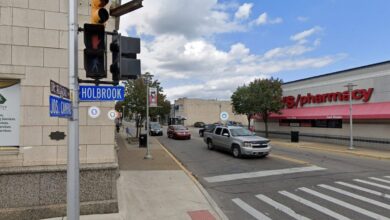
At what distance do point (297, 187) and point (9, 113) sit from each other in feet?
27.9

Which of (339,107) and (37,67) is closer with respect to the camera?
(37,67)

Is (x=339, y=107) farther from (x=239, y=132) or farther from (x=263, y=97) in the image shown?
(x=239, y=132)

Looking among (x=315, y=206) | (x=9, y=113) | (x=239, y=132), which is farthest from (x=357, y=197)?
(x=239, y=132)

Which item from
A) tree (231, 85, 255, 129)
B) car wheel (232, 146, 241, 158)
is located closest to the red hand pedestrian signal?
car wheel (232, 146, 241, 158)

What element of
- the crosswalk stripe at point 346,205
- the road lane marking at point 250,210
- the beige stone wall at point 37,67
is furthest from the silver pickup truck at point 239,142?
the beige stone wall at point 37,67

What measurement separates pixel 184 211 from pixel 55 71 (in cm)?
456

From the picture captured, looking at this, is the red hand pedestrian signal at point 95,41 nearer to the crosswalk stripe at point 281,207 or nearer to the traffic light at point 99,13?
the traffic light at point 99,13

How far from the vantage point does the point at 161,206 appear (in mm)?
8266

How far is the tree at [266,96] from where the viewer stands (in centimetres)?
3241

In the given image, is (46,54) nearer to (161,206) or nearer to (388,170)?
(161,206)

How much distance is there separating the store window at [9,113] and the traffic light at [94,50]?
367cm

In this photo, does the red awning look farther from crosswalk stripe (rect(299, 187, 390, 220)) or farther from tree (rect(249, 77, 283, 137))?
crosswalk stripe (rect(299, 187, 390, 220))

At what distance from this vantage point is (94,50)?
466 centimetres

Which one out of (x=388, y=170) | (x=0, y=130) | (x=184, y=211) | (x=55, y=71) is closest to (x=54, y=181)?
(x=0, y=130)
